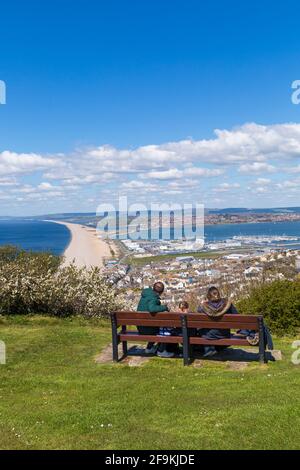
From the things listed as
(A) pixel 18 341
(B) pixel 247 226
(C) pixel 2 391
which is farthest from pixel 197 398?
(B) pixel 247 226

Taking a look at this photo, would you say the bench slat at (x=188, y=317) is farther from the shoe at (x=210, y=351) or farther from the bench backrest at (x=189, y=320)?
the shoe at (x=210, y=351)

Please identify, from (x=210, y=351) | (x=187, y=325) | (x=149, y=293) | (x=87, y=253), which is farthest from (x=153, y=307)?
(x=87, y=253)

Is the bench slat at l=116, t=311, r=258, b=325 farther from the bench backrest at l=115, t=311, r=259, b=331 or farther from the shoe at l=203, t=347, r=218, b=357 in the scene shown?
the shoe at l=203, t=347, r=218, b=357

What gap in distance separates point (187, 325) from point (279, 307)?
6.14m

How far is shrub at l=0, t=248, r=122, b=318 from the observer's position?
13789 mm

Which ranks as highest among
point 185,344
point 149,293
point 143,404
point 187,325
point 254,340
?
point 149,293

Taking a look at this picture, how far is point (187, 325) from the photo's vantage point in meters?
8.08

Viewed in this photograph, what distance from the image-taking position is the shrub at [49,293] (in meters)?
13.8

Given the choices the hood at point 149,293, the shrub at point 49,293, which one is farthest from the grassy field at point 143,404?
the shrub at point 49,293

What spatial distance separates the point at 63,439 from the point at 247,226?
130940mm

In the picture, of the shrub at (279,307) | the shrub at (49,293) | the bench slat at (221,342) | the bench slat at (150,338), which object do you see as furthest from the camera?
the shrub at (49,293)

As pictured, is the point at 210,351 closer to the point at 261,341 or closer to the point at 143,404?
the point at 261,341

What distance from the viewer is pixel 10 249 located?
1170 inches

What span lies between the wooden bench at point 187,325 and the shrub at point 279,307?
18.0 feet
